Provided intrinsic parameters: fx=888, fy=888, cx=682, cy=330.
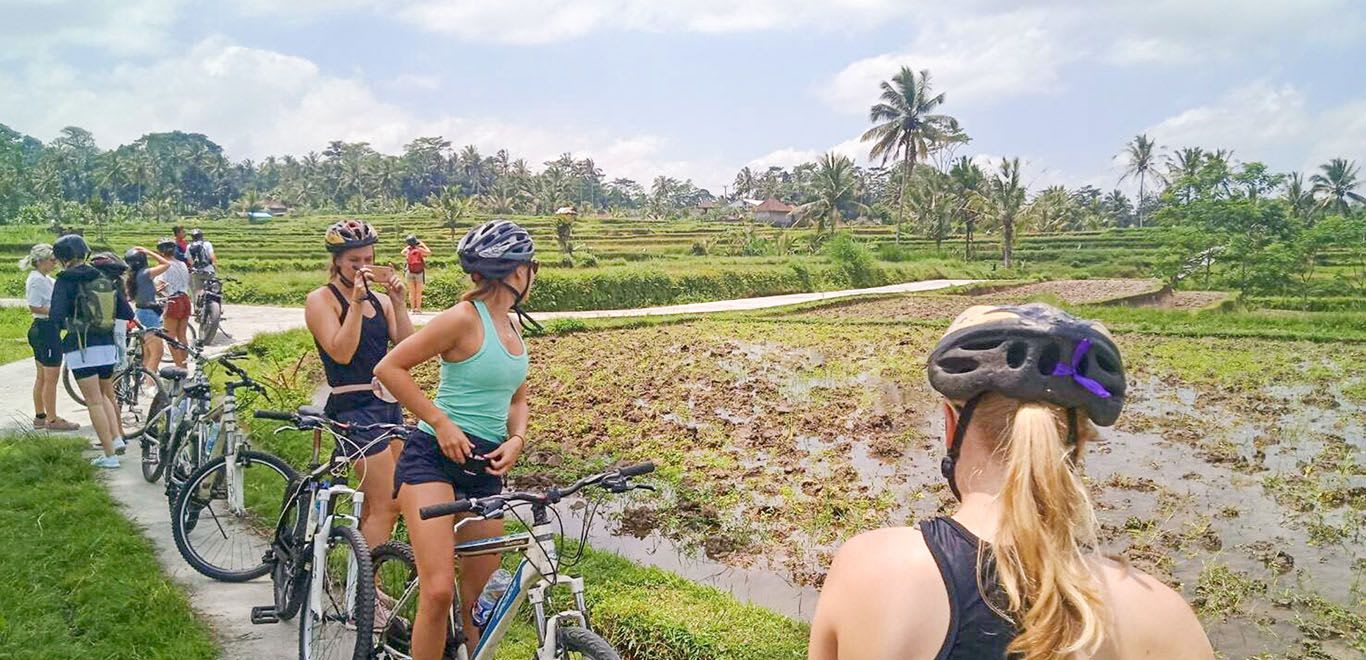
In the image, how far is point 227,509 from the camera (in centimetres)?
490

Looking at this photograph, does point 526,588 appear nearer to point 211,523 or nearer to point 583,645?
point 583,645

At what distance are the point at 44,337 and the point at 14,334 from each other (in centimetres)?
826

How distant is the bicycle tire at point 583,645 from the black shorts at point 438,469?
75cm

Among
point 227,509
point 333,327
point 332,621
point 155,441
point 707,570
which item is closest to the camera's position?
point 332,621

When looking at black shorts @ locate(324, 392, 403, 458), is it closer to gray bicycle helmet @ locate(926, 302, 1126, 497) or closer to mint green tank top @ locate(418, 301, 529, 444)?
mint green tank top @ locate(418, 301, 529, 444)

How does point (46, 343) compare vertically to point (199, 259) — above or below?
below

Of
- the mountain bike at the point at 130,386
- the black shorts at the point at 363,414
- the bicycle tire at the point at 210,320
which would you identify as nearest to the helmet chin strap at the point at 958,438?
the black shorts at the point at 363,414

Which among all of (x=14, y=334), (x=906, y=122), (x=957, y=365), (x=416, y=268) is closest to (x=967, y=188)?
(x=906, y=122)

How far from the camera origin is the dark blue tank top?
3920mm

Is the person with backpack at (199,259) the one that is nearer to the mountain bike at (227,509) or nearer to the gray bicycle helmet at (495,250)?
the mountain bike at (227,509)

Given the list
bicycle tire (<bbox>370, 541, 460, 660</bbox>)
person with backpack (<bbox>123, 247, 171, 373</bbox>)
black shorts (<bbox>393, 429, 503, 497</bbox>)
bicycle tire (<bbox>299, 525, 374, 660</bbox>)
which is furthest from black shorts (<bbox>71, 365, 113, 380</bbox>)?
black shorts (<bbox>393, 429, 503, 497</bbox>)

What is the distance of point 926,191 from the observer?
56.7 metres

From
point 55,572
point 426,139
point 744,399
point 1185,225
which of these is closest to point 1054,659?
point 55,572

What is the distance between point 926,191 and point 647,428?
51053 millimetres
